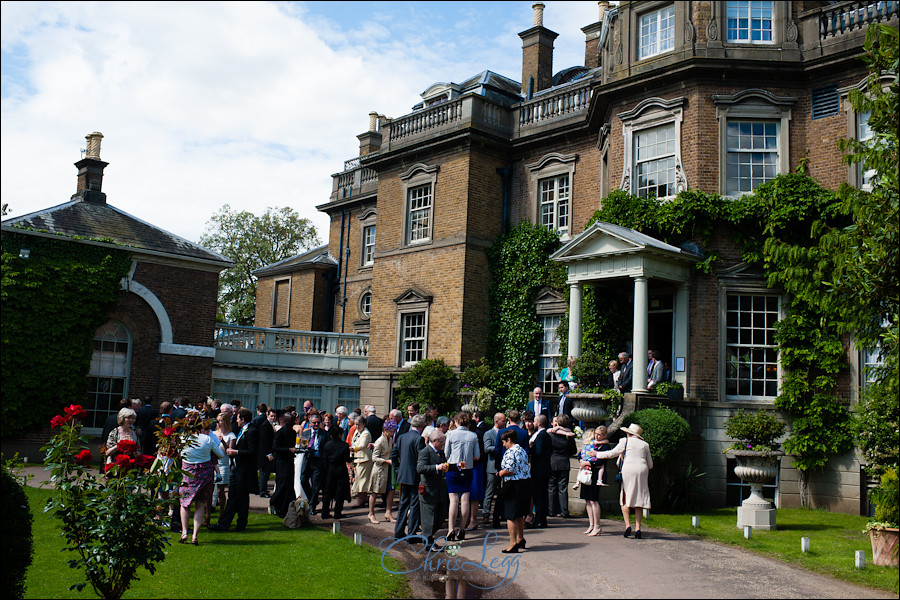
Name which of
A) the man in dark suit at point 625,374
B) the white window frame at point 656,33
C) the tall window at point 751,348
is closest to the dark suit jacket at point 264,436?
the man in dark suit at point 625,374

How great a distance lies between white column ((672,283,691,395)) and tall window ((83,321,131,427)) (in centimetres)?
1560

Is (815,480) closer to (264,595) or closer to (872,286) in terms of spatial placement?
(872,286)

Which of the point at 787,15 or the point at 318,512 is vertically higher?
the point at 787,15

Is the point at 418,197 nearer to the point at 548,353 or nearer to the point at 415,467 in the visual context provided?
the point at 548,353

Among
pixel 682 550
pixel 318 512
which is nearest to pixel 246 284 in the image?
pixel 318 512

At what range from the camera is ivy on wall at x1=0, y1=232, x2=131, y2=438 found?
21.0m

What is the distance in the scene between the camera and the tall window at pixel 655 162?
19312 millimetres

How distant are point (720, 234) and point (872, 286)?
326 inches

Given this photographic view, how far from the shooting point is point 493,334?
23.6 metres

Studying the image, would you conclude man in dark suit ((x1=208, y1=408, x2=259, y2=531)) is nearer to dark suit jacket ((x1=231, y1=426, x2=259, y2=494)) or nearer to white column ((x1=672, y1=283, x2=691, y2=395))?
dark suit jacket ((x1=231, y1=426, x2=259, y2=494))

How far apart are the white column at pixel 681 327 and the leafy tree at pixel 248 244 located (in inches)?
1299

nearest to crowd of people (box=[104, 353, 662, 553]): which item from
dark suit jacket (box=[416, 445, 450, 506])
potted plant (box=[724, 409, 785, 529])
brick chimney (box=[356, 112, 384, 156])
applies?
dark suit jacket (box=[416, 445, 450, 506])

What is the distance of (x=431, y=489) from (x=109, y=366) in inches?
586

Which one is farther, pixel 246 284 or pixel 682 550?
pixel 246 284
